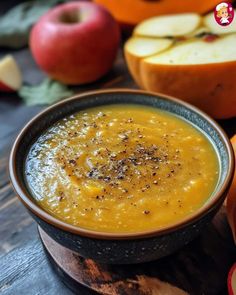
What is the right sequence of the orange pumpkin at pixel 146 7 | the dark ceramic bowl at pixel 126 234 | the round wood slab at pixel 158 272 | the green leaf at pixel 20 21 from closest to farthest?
1. the dark ceramic bowl at pixel 126 234
2. the round wood slab at pixel 158 272
3. the orange pumpkin at pixel 146 7
4. the green leaf at pixel 20 21

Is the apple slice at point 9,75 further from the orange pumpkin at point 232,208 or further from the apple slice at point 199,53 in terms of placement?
the orange pumpkin at point 232,208

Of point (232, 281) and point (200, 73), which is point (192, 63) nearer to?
point (200, 73)

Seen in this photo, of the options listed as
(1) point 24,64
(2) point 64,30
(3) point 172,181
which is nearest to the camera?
(3) point 172,181

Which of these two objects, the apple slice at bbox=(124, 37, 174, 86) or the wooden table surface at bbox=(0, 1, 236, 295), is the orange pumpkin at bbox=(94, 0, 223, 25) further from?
the wooden table surface at bbox=(0, 1, 236, 295)

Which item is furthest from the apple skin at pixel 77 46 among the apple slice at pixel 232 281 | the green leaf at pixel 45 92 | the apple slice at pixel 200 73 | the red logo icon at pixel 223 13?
the apple slice at pixel 232 281

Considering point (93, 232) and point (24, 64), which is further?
point (24, 64)

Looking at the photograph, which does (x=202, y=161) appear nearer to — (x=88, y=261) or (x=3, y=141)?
(x=88, y=261)

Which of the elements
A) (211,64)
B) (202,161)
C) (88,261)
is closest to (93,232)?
(88,261)
